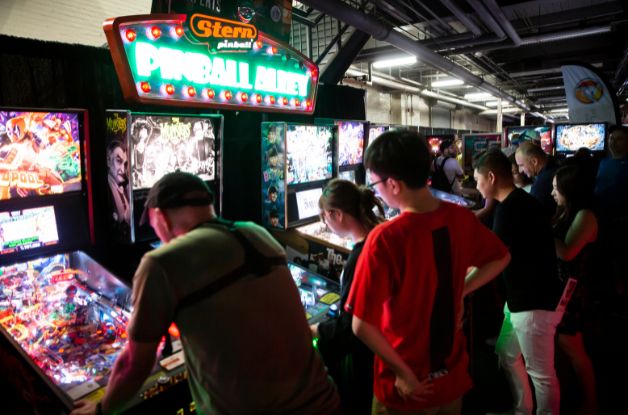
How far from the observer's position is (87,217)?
2447 mm

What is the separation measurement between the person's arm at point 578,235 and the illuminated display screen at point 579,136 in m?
6.93

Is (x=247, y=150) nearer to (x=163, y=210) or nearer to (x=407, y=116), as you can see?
→ (x=163, y=210)

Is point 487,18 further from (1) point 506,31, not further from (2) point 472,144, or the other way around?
(2) point 472,144

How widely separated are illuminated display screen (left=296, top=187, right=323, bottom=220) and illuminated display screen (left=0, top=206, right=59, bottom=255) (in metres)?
1.94

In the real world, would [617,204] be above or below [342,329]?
above

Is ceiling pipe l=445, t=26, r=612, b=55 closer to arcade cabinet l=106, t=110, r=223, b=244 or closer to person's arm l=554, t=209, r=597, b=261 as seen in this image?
person's arm l=554, t=209, r=597, b=261

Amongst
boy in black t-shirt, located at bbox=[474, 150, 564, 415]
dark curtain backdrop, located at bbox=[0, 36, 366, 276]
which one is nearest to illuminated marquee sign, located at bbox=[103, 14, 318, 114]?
dark curtain backdrop, located at bbox=[0, 36, 366, 276]

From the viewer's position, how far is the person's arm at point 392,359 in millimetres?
1382

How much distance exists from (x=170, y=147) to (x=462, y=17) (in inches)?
208

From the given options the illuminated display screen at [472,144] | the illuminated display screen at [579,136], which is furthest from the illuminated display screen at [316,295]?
the illuminated display screen at [472,144]

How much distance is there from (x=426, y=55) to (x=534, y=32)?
2676 millimetres

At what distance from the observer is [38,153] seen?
2.19 m

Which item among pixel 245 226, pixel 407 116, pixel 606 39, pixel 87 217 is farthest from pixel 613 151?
pixel 407 116

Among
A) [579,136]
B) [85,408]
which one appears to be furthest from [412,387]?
[579,136]
